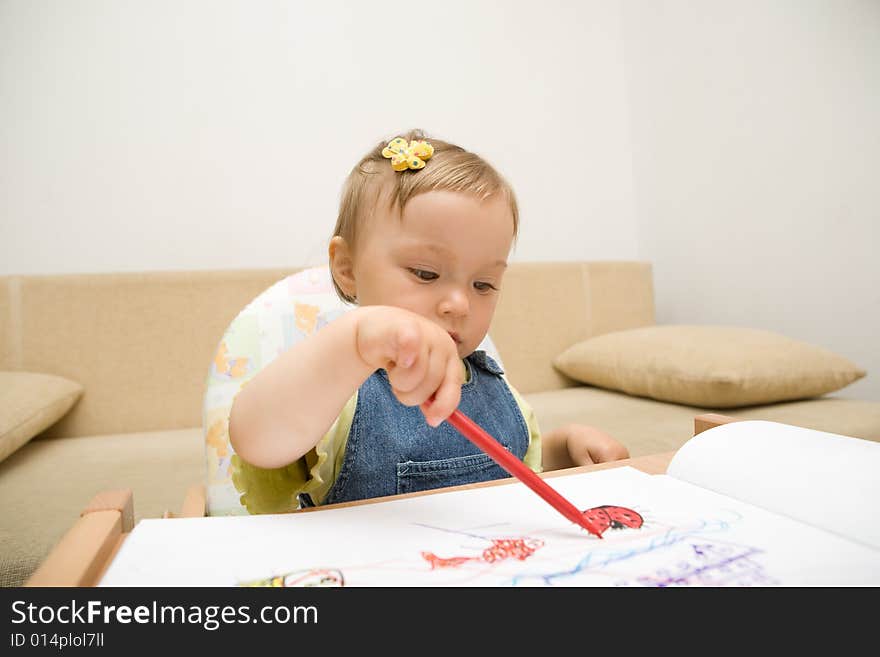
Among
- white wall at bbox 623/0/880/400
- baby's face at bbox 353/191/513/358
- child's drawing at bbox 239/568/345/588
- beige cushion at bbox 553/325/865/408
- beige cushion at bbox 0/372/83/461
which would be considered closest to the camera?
child's drawing at bbox 239/568/345/588

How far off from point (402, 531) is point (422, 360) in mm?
98

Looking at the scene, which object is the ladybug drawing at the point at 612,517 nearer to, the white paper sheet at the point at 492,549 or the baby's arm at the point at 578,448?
the white paper sheet at the point at 492,549

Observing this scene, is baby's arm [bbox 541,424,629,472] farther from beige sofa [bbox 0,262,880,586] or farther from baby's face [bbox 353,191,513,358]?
beige sofa [bbox 0,262,880,586]

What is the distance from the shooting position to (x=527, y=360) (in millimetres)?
1658

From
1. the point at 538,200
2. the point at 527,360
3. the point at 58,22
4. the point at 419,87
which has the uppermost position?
the point at 58,22

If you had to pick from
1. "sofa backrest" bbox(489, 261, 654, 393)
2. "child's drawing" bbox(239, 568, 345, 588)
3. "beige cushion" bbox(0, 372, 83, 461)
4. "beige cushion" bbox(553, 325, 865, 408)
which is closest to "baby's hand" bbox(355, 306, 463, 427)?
"child's drawing" bbox(239, 568, 345, 588)

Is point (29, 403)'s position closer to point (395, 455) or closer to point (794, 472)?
point (395, 455)

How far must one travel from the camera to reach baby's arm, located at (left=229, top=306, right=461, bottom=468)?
14.6 inches

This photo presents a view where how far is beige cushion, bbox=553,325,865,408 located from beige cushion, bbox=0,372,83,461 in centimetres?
118

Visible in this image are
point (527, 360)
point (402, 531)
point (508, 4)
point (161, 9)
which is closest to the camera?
point (402, 531)

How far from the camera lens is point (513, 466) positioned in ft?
1.19

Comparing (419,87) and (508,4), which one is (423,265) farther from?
(508,4)

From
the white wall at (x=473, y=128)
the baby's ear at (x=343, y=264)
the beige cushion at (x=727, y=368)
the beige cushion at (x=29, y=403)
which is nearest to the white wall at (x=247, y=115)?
the white wall at (x=473, y=128)
